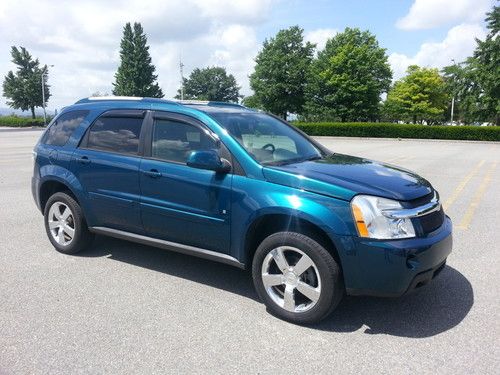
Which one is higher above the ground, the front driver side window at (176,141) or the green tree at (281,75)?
the green tree at (281,75)

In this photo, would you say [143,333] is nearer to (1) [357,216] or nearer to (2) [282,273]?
(2) [282,273]

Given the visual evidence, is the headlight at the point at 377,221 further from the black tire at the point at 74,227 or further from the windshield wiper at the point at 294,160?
the black tire at the point at 74,227

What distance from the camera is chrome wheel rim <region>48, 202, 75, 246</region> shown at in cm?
510

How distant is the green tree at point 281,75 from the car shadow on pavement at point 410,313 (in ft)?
173

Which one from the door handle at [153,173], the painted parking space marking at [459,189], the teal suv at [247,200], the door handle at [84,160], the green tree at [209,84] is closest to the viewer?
the teal suv at [247,200]

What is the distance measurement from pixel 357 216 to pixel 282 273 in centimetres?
78

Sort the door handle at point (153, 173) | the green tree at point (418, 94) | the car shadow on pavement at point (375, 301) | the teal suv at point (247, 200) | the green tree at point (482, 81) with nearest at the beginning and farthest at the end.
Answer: the teal suv at point (247, 200), the car shadow on pavement at point (375, 301), the door handle at point (153, 173), the green tree at point (482, 81), the green tree at point (418, 94)

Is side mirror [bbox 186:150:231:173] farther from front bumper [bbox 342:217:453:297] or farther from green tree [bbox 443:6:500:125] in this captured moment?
green tree [bbox 443:6:500:125]

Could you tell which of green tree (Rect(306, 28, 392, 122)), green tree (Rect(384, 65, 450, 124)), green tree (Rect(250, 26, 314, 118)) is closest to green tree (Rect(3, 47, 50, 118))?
green tree (Rect(250, 26, 314, 118))

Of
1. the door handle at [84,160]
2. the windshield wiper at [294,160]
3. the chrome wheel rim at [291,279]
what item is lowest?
the chrome wheel rim at [291,279]

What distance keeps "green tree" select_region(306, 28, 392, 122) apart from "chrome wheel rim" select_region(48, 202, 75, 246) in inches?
1794

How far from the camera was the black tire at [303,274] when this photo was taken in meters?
3.34

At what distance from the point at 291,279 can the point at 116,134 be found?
8.00 ft

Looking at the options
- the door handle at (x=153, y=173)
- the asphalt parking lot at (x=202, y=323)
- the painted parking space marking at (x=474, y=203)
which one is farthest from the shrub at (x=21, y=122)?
the door handle at (x=153, y=173)
